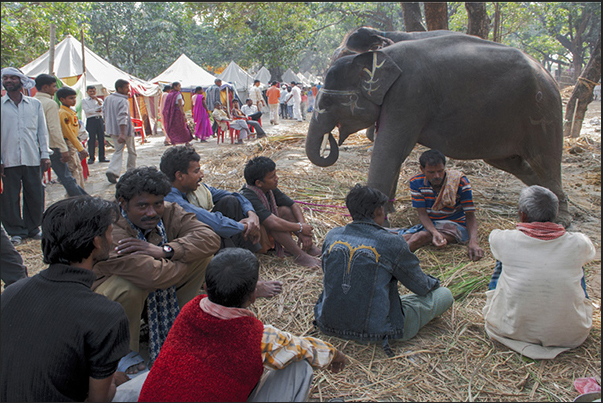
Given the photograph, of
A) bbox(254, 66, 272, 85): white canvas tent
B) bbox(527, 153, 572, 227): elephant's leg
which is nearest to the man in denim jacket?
bbox(527, 153, 572, 227): elephant's leg

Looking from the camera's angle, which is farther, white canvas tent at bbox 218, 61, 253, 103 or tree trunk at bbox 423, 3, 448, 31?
white canvas tent at bbox 218, 61, 253, 103

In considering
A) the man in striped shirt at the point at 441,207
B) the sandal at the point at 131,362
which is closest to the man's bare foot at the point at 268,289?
the sandal at the point at 131,362

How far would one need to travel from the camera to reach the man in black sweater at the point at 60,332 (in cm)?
147

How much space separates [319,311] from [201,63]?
36032mm

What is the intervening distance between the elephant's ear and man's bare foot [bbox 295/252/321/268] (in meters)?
1.67

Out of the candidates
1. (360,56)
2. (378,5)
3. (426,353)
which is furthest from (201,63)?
(426,353)

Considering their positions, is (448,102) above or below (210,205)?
above

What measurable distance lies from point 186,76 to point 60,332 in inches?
692

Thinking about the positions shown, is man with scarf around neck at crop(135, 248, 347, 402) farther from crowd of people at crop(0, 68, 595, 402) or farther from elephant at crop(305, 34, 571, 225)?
elephant at crop(305, 34, 571, 225)

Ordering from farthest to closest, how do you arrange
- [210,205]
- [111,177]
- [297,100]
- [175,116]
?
1. [297,100]
2. [175,116]
3. [111,177]
4. [210,205]

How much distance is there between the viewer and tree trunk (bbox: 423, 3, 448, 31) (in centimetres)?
785

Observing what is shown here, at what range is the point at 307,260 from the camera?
145 inches

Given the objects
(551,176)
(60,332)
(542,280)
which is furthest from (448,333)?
(551,176)

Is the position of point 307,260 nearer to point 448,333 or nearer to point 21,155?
point 448,333
